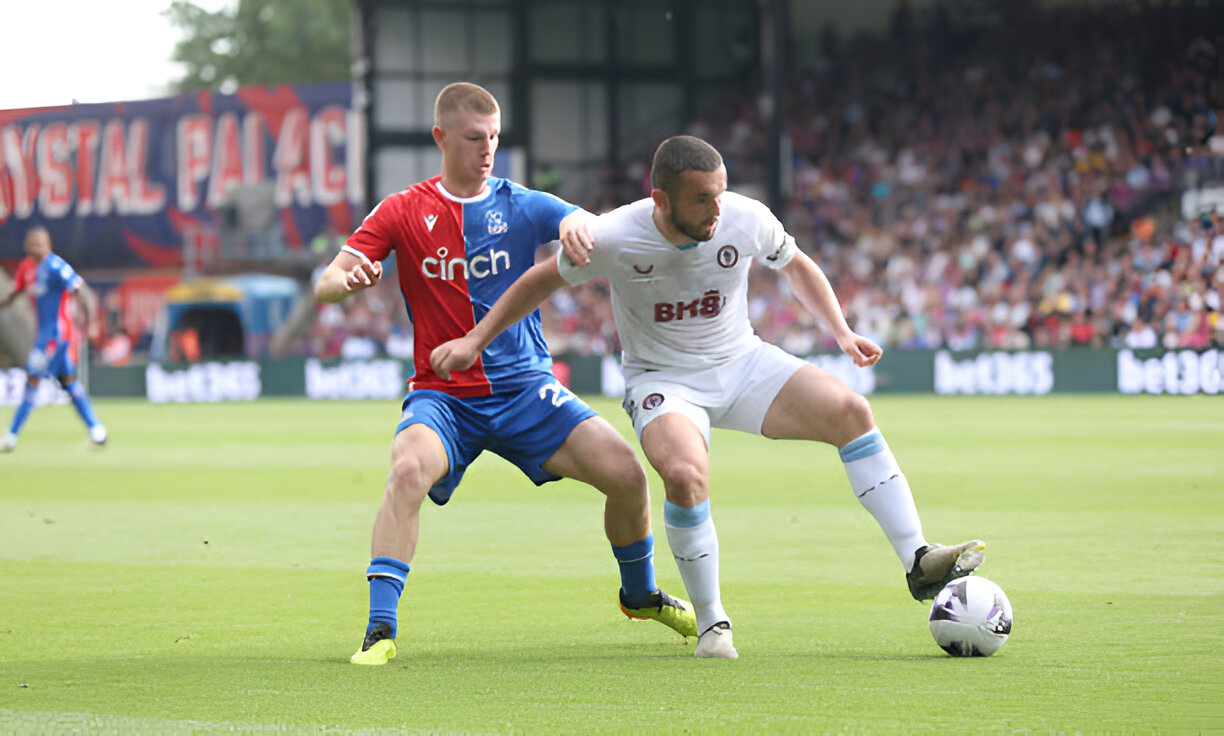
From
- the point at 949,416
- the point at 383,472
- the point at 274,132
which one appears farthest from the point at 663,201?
the point at 274,132

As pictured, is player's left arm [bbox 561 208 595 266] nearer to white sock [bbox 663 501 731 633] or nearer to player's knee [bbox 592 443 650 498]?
player's knee [bbox 592 443 650 498]

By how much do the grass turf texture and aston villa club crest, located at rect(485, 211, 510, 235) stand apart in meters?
1.65

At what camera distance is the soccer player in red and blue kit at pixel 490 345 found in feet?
21.0

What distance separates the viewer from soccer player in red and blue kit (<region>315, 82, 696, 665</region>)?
6.41 m

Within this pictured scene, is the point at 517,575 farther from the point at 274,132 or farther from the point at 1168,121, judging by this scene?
the point at 274,132

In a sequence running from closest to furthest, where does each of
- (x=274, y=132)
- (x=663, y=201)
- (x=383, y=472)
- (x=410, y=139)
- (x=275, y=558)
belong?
(x=663, y=201), (x=275, y=558), (x=383, y=472), (x=410, y=139), (x=274, y=132)

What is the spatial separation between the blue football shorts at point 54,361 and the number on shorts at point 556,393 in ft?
42.5

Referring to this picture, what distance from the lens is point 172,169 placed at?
43.1m

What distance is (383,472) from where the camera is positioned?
51.3 feet

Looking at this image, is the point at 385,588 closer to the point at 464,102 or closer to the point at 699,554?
the point at 699,554

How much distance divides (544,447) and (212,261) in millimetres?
38275

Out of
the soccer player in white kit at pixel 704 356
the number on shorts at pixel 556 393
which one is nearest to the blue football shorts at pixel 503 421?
the number on shorts at pixel 556 393

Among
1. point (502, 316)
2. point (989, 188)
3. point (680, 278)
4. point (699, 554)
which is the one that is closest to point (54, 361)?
point (502, 316)

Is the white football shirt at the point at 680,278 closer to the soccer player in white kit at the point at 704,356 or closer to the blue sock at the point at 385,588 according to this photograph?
the soccer player in white kit at the point at 704,356
